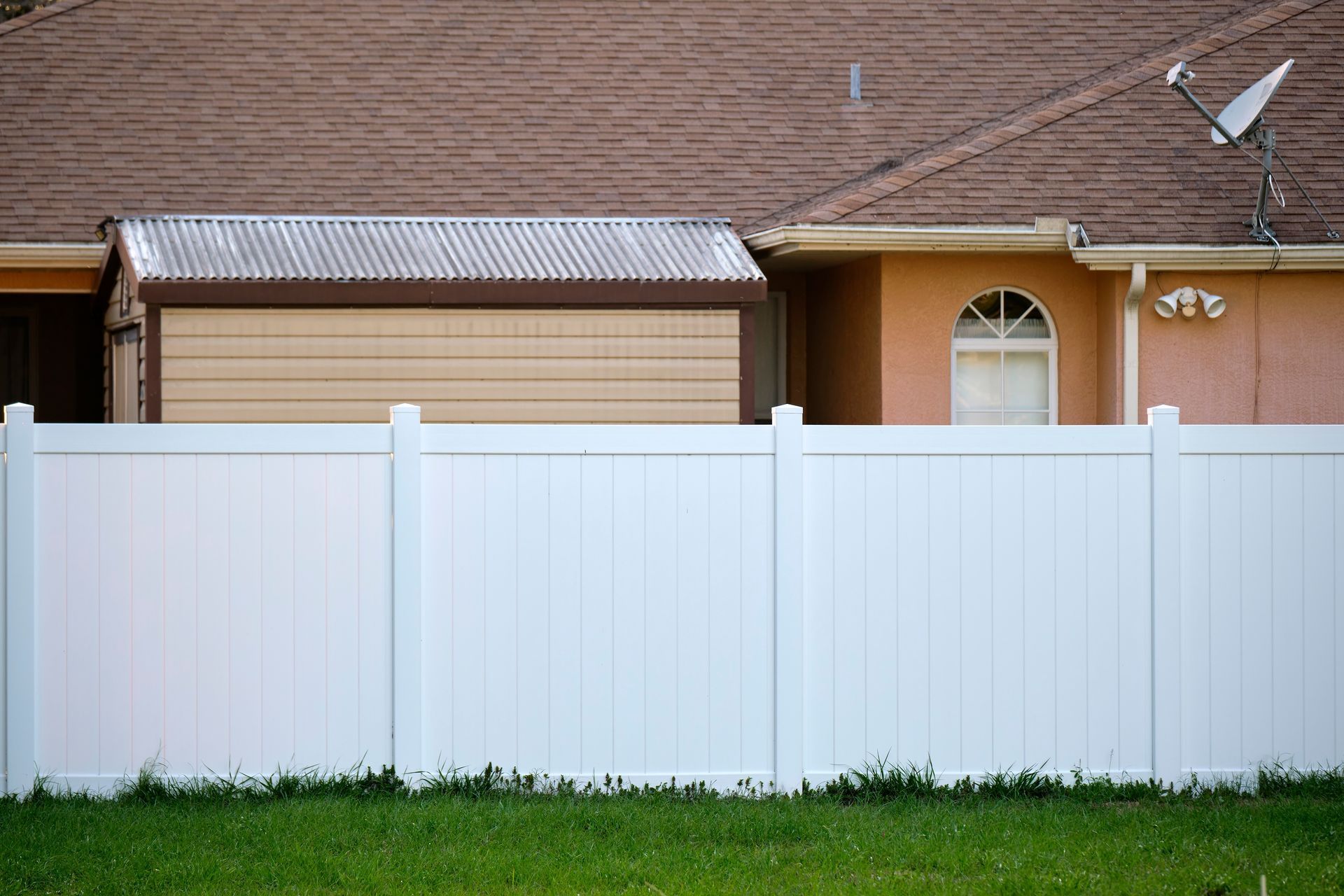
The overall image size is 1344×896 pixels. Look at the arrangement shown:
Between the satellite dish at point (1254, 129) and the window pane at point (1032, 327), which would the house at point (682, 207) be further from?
the satellite dish at point (1254, 129)

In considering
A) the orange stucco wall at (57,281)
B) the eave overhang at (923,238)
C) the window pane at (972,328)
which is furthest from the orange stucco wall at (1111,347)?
the orange stucco wall at (57,281)

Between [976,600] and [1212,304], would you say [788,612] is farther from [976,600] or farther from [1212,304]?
[1212,304]

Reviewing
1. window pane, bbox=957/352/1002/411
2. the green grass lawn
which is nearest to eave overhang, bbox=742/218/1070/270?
window pane, bbox=957/352/1002/411

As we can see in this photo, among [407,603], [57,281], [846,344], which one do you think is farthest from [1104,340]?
[57,281]

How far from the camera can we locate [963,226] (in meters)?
10.0

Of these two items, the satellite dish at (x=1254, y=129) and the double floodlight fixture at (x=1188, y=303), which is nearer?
the satellite dish at (x=1254, y=129)

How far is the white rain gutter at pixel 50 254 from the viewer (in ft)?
35.3

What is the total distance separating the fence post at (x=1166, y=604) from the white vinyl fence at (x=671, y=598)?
0.5 inches

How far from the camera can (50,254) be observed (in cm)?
1078

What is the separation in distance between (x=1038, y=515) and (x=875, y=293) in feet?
15.9

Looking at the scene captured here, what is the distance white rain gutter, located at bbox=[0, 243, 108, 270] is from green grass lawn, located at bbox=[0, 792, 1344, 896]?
6.20m

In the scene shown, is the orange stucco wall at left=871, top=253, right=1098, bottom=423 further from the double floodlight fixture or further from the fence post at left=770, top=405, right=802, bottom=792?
the fence post at left=770, top=405, right=802, bottom=792

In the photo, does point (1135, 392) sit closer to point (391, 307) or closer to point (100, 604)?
point (391, 307)

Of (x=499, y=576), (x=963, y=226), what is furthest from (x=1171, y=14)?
(x=499, y=576)
